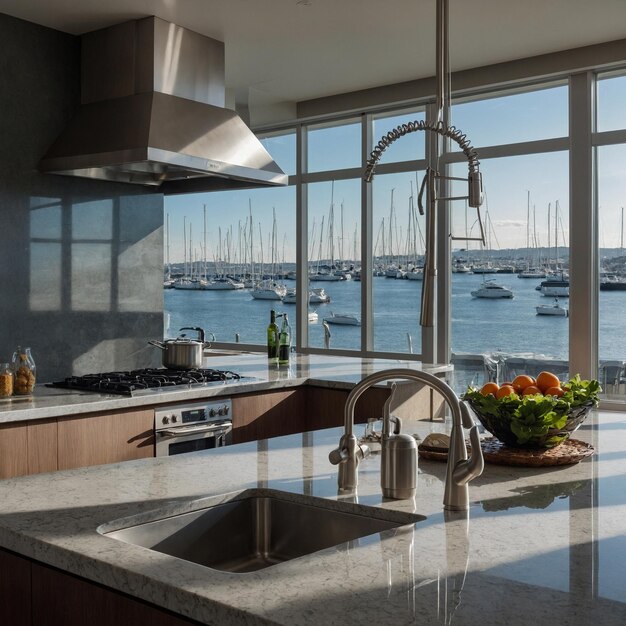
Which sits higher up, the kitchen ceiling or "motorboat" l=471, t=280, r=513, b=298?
the kitchen ceiling

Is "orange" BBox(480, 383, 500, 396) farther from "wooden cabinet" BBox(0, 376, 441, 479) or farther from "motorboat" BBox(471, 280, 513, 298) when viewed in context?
"motorboat" BBox(471, 280, 513, 298)

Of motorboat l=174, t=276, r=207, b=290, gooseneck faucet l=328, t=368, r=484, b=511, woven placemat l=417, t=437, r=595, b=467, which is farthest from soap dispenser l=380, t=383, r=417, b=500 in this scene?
motorboat l=174, t=276, r=207, b=290

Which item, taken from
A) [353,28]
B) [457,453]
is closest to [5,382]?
[457,453]

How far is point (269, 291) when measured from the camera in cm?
670

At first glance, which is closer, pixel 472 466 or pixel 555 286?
pixel 472 466

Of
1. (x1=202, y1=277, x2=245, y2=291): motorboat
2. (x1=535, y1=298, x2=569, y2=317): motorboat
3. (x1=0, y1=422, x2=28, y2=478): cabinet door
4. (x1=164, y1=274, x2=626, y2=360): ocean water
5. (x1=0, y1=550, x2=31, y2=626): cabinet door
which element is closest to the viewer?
(x1=0, y1=550, x2=31, y2=626): cabinet door

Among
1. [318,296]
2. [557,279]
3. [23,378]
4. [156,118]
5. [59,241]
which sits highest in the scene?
[156,118]

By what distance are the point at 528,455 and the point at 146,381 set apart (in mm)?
1972

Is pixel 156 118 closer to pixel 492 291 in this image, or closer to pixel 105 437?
pixel 105 437

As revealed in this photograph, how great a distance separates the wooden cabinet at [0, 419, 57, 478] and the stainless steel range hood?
1299 mm

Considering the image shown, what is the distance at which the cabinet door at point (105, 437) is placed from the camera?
297cm

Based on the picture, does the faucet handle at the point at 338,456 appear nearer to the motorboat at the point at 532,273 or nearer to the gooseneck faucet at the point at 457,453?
the gooseneck faucet at the point at 457,453

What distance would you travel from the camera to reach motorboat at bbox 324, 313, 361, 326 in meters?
6.02

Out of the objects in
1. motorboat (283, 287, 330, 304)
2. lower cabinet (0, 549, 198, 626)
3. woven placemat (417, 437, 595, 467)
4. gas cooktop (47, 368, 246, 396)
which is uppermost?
motorboat (283, 287, 330, 304)
